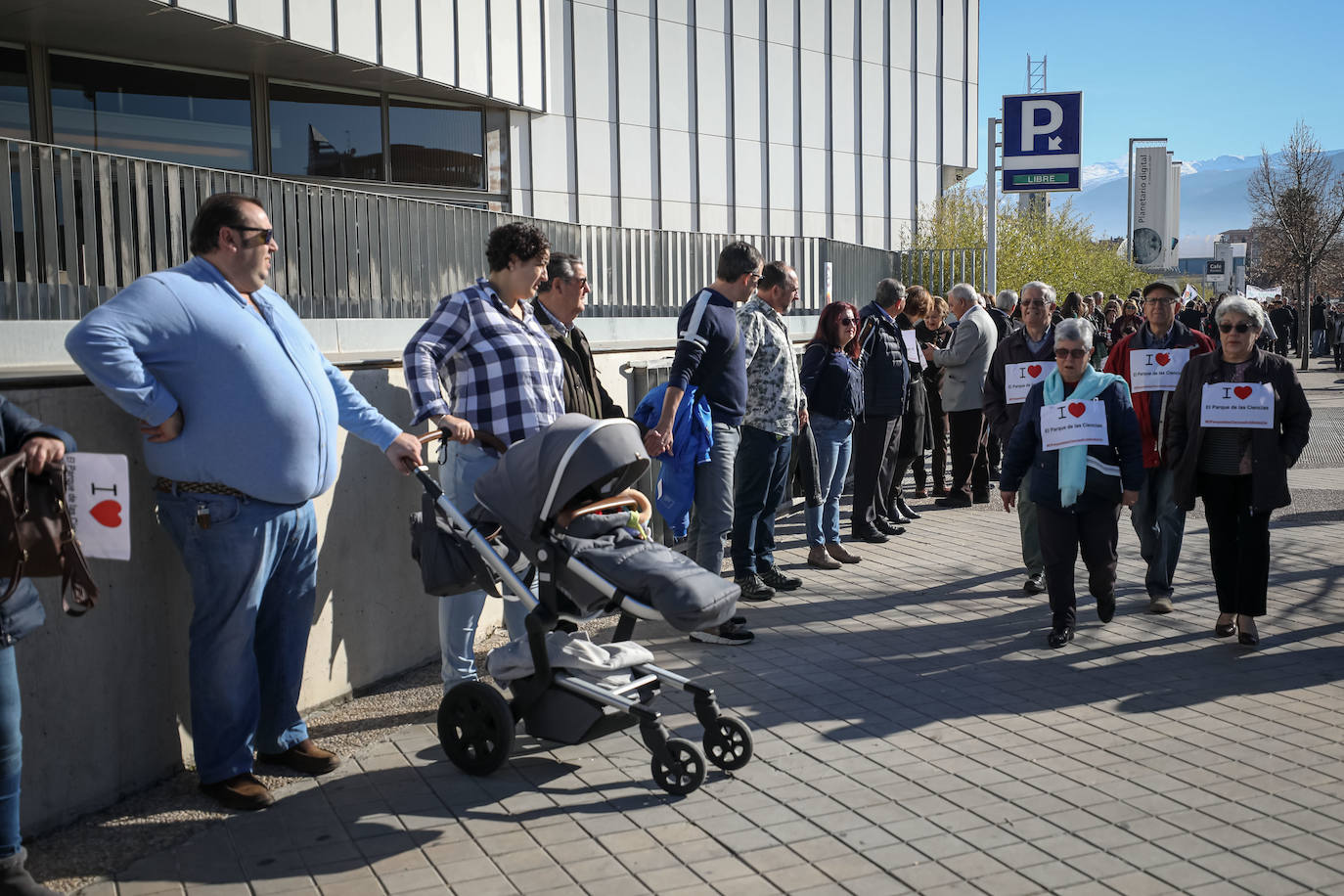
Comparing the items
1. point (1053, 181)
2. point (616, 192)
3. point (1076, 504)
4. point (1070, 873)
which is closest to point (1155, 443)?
point (1076, 504)

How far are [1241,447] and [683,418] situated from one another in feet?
10.2

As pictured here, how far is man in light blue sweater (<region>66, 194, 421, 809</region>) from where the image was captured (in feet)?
14.2

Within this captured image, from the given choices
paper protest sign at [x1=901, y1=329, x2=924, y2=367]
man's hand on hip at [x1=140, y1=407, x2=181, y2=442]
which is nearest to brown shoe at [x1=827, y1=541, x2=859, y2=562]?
paper protest sign at [x1=901, y1=329, x2=924, y2=367]

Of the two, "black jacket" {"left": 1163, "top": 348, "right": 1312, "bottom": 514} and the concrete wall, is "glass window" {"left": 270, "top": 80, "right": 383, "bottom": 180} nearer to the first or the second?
the concrete wall

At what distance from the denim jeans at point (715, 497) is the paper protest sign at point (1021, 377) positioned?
94.2 inches

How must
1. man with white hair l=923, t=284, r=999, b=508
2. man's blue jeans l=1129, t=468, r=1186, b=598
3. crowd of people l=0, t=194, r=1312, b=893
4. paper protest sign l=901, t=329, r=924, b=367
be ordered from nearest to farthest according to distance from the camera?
crowd of people l=0, t=194, r=1312, b=893
man's blue jeans l=1129, t=468, r=1186, b=598
paper protest sign l=901, t=329, r=924, b=367
man with white hair l=923, t=284, r=999, b=508

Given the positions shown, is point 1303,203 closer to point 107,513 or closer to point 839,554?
point 839,554

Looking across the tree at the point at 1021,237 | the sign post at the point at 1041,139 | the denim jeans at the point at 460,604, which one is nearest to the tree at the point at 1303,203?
the tree at the point at 1021,237

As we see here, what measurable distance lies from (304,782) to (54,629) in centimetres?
116

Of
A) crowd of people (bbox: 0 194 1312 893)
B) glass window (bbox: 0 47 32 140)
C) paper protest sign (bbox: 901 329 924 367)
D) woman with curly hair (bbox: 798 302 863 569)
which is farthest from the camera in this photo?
glass window (bbox: 0 47 32 140)

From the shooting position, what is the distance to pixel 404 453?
4973 millimetres

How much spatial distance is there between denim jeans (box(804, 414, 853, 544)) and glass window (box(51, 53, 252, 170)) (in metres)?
11.1

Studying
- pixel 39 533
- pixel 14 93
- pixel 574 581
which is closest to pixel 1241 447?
pixel 574 581

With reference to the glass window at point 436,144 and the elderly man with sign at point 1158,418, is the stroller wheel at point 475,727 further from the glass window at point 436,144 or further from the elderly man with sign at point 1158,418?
the glass window at point 436,144
